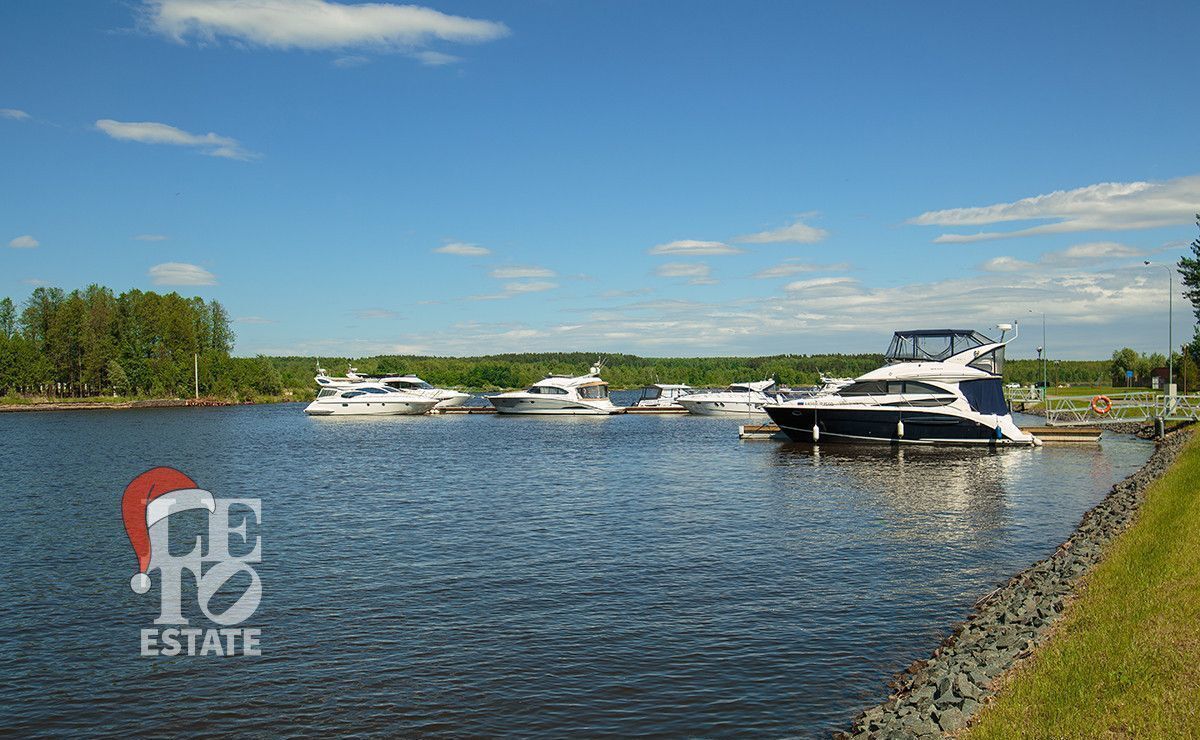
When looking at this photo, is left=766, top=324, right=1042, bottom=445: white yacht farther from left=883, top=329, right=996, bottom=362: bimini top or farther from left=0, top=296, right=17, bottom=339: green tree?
left=0, top=296, right=17, bottom=339: green tree

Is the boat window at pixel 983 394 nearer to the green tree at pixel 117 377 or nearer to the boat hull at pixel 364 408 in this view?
the boat hull at pixel 364 408

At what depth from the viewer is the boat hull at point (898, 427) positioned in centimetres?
4912

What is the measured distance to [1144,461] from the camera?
4216cm

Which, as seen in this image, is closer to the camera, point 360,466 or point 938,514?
point 938,514

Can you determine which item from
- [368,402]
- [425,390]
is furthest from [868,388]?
[425,390]

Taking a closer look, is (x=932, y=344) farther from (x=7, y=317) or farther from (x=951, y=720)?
(x=7, y=317)

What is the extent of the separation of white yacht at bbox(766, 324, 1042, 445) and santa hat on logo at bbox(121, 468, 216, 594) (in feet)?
111

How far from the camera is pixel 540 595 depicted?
1805 cm

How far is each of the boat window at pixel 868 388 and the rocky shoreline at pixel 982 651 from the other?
2875cm

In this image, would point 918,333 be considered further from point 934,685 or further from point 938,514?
point 934,685

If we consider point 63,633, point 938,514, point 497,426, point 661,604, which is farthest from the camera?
point 497,426

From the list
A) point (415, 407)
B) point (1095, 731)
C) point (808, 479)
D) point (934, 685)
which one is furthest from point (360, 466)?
point (415, 407)

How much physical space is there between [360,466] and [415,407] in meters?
55.9

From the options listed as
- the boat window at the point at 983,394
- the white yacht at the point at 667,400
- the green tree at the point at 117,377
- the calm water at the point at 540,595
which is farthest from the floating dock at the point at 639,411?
the calm water at the point at 540,595
